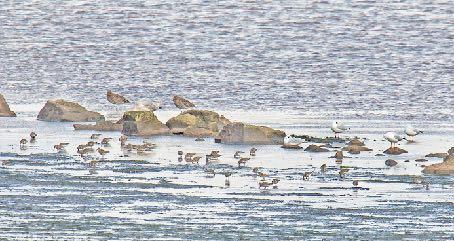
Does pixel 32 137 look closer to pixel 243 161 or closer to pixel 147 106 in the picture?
pixel 243 161

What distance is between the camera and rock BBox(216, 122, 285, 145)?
32281 millimetres

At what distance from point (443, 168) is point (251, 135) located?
586 cm

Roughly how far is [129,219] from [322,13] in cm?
5366

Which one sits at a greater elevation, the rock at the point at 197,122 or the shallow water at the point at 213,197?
the rock at the point at 197,122

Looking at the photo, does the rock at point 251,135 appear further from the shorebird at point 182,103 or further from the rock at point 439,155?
the shorebird at point 182,103

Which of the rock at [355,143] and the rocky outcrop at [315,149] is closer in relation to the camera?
the rocky outcrop at [315,149]

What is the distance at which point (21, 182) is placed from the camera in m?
26.0

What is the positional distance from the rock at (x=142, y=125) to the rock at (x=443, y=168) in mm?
7779

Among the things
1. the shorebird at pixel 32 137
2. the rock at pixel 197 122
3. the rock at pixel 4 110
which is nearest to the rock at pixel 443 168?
the rock at pixel 197 122

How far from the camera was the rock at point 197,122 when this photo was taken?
112ft

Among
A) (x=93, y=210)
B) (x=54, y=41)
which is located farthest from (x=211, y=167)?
(x=54, y=41)

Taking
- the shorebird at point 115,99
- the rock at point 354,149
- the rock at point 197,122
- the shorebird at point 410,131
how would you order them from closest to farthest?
the rock at point 354,149 < the shorebird at point 410,131 < the rock at point 197,122 < the shorebird at point 115,99

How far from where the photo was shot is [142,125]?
33.8 meters

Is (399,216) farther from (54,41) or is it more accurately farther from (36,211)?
(54,41)
